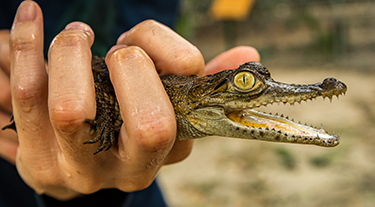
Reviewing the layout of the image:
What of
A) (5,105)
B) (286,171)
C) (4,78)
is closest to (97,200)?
(5,105)

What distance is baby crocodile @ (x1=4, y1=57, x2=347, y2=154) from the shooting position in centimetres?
152

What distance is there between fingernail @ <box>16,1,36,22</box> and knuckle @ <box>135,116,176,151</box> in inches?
33.4

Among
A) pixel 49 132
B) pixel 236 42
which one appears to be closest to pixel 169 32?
pixel 49 132

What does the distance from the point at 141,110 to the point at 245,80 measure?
610mm

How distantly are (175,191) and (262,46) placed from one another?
6.89 meters

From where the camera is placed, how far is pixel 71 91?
129 cm

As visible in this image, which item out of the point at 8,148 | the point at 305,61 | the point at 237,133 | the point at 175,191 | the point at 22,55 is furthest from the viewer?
the point at 305,61

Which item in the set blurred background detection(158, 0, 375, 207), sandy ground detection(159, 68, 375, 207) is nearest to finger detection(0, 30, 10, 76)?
blurred background detection(158, 0, 375, 207)

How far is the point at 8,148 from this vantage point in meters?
2.03

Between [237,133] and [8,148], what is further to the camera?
[8,148]

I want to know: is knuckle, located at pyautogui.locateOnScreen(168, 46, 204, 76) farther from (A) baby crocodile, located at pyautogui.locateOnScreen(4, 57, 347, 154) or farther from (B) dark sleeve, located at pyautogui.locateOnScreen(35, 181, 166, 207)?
(B) dark sleeve, located at pyautogui.locateOnScreen(35, 181, 166, 207)

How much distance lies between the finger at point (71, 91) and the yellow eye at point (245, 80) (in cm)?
74

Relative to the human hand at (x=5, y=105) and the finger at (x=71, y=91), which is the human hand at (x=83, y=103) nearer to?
the finger at (x=71, y=91)

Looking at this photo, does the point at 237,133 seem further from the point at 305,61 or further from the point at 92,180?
the point at 305,61
